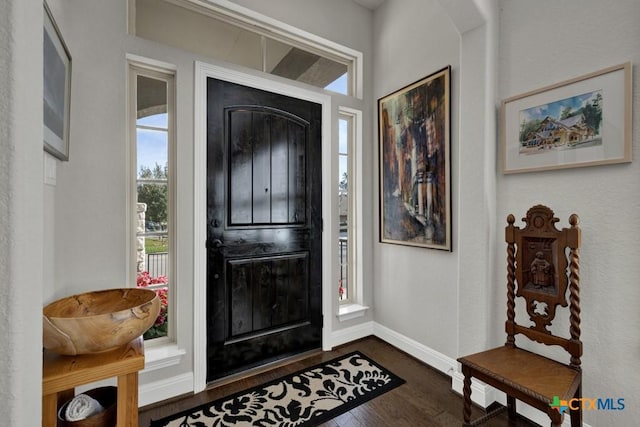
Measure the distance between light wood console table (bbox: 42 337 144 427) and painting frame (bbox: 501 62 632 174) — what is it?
2.19m

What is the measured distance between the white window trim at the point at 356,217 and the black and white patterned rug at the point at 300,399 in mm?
662

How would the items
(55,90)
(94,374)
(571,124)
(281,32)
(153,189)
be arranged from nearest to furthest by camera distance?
(94,374), (55,90), (571,124), (153,189), (281,32)

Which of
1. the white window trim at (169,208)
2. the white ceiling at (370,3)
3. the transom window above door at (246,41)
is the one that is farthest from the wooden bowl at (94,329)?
the white ceiling at (370,3)

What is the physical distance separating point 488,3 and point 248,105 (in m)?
1.69

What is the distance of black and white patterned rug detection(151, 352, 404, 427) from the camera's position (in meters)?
1.76

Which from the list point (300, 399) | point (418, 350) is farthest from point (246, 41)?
point (418, 350)

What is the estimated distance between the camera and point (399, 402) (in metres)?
1.92

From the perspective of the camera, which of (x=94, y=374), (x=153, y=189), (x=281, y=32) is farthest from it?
(x=281, y=32)

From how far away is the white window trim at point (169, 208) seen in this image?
6.24 ft

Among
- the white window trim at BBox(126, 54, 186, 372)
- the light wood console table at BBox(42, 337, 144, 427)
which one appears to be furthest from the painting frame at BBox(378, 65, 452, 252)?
the light wood console table at BBox(42, 337, 144, 427)

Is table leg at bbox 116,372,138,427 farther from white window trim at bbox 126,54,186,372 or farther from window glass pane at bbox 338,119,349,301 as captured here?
window glass pane at bbox 338,119,349,301

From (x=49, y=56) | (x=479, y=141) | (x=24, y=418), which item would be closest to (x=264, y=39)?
(x=49, y=56)

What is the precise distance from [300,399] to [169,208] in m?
1.52

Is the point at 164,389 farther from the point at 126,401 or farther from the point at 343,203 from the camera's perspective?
the point at 343,203
